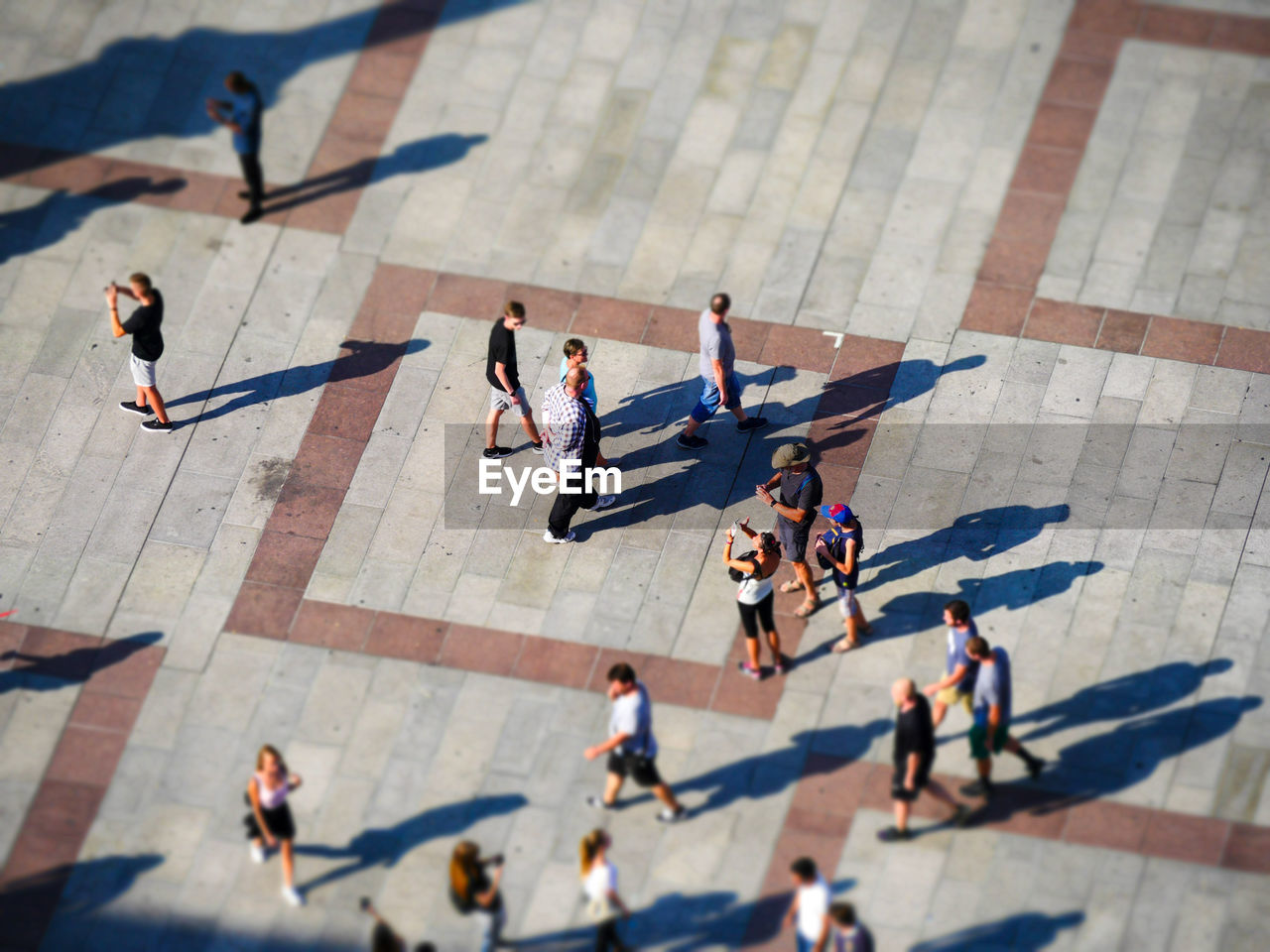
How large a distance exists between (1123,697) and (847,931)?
3797 mm

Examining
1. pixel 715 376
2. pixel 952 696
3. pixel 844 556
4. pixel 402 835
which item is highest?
pixel 715 376

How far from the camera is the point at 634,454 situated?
14.0m

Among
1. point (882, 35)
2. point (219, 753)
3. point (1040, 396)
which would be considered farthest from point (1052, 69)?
point (219, 753)

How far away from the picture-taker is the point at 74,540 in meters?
13.7

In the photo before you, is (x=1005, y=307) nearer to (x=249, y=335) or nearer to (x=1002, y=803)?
(x=1002, y=803)

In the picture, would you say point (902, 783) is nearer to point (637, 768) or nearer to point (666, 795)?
point (666, 795)

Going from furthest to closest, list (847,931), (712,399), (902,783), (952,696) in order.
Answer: (712,399)
(952,696)
(902,783)
(847,931)

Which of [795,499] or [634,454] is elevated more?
[634,454]

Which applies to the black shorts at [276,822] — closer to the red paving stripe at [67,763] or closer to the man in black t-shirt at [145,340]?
the red paving stripe at [67,763]

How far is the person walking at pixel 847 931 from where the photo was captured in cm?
984

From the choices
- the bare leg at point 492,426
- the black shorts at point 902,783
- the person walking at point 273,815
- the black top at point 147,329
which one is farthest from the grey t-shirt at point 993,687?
the black top at point 147,329

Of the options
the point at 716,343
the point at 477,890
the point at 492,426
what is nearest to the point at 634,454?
the point at 492,426

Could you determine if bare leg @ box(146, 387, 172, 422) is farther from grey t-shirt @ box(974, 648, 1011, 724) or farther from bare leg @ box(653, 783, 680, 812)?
grey t-shirt @ box(974, 648, 1011, 724)

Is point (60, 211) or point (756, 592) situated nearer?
point (756, 592)
